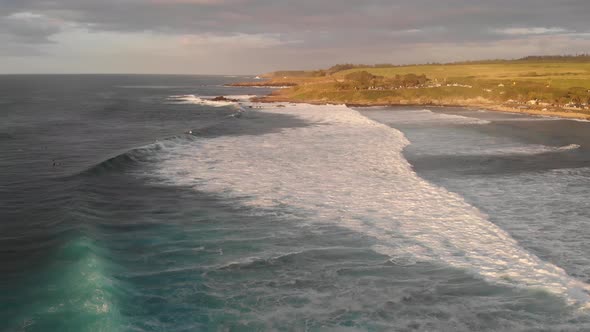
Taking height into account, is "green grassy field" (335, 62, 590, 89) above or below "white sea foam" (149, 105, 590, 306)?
above

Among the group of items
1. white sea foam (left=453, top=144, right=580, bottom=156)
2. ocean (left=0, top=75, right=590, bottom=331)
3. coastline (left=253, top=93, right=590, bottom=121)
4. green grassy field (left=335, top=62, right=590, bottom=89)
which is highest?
green grassy field (left=335, top=62, right=590, bottom=89)

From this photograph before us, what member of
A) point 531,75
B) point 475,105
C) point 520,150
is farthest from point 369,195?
point 531,75

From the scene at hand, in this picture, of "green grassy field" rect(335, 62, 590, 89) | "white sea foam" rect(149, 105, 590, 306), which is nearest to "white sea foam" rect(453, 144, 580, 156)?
"white sea foam" rect(149, 105, 590, 306)

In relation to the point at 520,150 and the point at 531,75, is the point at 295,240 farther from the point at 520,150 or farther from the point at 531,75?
the point at 531,75

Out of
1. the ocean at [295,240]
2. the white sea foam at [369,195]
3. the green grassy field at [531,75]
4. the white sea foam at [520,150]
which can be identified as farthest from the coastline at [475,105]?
the white sea foam at [369,195]

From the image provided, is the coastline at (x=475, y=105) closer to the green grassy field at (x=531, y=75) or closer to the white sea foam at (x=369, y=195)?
the green grassy field at (x=531, y=75)

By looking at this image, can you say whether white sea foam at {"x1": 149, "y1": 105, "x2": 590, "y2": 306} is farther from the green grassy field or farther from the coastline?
the green grassy field

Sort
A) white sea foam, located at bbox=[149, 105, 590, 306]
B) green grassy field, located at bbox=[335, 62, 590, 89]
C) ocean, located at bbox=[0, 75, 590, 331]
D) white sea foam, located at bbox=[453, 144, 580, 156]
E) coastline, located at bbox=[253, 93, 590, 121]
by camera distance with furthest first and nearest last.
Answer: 1. green grassy field, located at bbox=[335, 62, 590, 89]
2. coastline, located at bbox=[253, 93, 590, 121]
3. white sea foam, located at bbox=[453, 144, 580, 156]
4. white sea foam, located at bbox=[149, 105, 590, 306]
5. ocean, located at bbox=[0, 75, 590, 331]
